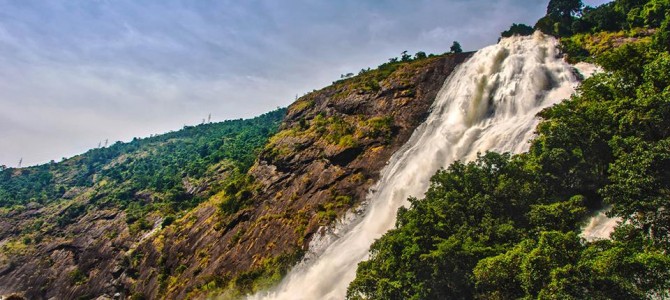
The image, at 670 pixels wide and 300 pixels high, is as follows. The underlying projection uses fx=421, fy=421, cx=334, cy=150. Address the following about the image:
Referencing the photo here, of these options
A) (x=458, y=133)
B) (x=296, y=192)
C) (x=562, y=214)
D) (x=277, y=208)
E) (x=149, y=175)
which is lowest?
(x=562, y=214)

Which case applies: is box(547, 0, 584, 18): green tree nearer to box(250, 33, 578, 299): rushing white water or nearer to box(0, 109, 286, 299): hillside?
box(250, 33, 578, 299): rushing white water

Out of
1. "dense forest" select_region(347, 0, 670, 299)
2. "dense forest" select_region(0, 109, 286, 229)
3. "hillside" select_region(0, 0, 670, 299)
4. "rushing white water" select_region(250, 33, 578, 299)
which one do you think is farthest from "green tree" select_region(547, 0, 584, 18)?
"dense forest" select_region(0, 109, 286, 229)

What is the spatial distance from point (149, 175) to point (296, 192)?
320 ft

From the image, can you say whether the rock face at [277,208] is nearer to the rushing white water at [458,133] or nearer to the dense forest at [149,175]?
the rushing white water at [458,133]

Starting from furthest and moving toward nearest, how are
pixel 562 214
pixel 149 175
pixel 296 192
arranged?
pixel 149 175 < pixel 296 192 < pixel 562 214

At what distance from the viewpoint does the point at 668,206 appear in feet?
67.2

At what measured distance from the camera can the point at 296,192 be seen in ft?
166

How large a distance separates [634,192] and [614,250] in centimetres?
624

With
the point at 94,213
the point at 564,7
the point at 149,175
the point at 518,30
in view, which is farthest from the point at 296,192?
the point at 149,175

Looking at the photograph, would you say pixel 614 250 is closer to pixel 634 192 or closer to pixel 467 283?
pixel 634 192

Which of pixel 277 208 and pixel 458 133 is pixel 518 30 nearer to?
pixel 458 133

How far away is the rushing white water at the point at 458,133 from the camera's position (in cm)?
3838

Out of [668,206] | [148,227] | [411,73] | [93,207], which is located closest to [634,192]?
[668,206]

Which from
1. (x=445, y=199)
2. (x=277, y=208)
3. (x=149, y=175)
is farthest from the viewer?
(x=149, y=175)
